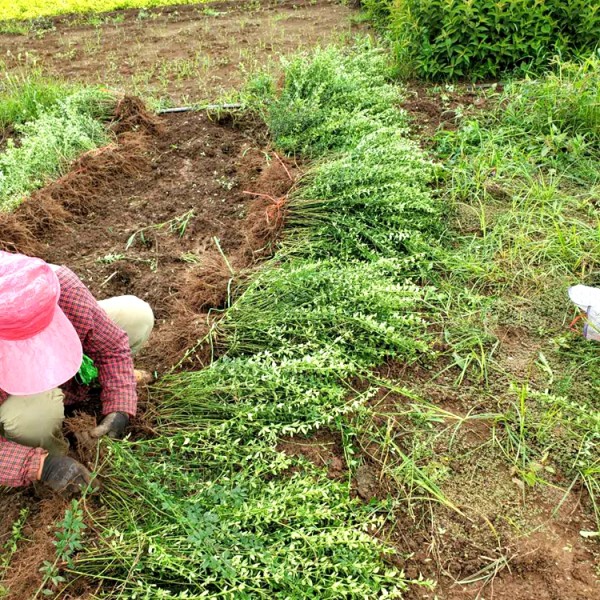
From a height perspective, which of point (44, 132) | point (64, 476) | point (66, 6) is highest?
point (66, 6)

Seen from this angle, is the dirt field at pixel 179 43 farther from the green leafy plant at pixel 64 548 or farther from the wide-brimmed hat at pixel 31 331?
the green leafy plant at pixel 64 548

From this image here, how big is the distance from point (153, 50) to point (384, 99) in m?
3.36

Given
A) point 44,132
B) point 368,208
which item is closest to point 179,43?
point 44,132

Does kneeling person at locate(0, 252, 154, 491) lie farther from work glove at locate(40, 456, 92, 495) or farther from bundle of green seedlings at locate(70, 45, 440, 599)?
bundle of green seedlings at locate(70, 45, 440, 599)

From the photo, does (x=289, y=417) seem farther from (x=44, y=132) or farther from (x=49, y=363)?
(x=44, y=132)


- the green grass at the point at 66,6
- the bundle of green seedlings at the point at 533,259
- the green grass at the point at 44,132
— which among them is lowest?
the bundle of green seedlings at the point at 533,259

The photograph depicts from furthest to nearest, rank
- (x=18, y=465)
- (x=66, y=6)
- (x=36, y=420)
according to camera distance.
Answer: (x=66, y=6), (x=36, y=420), (x=18, y=465)

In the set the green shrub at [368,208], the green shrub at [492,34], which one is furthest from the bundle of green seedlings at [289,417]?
the green shrub at [492,34]

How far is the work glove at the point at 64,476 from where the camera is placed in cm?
223

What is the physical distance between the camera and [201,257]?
3.59 metres

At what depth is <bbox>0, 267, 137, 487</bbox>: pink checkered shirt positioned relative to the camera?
2.21 meters

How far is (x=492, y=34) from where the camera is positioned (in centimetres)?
497

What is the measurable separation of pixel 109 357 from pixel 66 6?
7.38 m

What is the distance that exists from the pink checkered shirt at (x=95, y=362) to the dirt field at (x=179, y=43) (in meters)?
3.58
